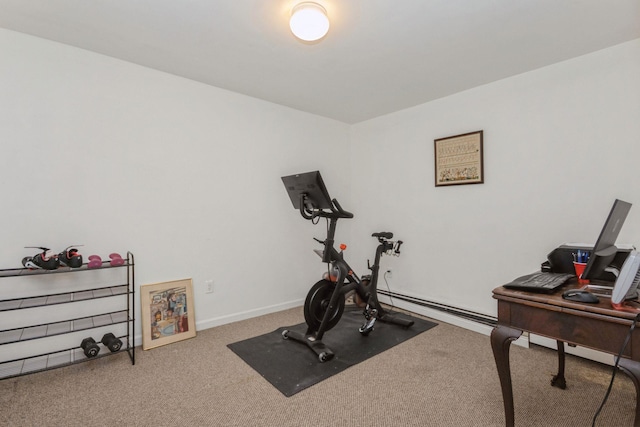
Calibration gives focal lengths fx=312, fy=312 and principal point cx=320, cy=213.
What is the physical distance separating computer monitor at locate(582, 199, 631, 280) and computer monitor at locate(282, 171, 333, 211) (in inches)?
61.8

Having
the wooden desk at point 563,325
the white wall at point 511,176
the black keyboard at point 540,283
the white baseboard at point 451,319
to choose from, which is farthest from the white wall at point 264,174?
the wooden desk at point 563,325

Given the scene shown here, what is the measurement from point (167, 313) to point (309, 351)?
1288 mm

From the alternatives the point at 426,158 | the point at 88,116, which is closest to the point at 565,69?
the point at 426,158

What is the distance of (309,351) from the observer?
8.25ft

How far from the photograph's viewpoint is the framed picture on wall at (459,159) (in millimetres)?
3010

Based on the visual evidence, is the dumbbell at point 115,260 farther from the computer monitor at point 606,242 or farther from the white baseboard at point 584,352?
the white baseboard at point 584,352

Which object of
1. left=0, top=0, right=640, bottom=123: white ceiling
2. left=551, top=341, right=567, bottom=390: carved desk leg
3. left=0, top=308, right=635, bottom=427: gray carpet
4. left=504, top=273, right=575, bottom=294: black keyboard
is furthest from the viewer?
left=551, top=341, right=567, bottom=390: carved desk leg

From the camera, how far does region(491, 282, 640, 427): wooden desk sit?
1163 mm

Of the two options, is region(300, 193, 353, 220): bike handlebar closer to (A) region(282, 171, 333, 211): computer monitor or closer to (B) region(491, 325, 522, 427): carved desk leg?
(A) region(282, 171, 333, 211): computer monitor

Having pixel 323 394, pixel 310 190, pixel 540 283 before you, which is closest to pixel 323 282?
pixel 310 190

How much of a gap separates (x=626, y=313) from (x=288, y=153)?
3.10 meters

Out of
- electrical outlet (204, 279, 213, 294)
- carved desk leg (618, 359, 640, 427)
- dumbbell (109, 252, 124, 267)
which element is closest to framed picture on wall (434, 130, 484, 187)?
carved desk leg (618, 359, 640, 427)

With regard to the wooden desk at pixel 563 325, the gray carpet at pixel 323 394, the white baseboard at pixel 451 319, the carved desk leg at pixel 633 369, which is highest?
the wooden desk at pixel 563 325

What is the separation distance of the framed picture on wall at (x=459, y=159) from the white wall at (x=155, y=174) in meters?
1.48
